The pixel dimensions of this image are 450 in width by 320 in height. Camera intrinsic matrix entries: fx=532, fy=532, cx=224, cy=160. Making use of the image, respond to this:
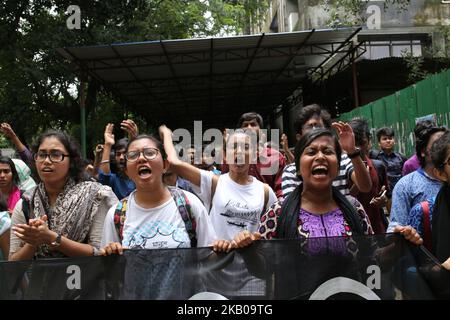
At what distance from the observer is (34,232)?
2789mm

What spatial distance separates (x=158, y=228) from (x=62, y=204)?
→ 0.64 m

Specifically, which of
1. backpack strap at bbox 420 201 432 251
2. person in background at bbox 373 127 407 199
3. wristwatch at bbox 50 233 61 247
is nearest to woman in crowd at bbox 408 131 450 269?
backpack strap at bbox 420 201 432 251

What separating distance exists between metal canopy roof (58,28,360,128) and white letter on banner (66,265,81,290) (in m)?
10.8

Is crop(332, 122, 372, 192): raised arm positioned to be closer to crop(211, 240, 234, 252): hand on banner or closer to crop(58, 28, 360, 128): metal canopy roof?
crop(211, 240, 234, 252): hand on banner

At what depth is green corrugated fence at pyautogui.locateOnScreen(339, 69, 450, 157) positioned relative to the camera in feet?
28.5

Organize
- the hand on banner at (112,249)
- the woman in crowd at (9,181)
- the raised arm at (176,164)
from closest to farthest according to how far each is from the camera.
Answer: the hand on banner at (112,249), the raised arm at (176,164), the woman in crowd at (9,181)

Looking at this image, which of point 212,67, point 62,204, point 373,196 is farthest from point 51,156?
point 212,67

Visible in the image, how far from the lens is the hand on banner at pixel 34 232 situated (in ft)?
9.11

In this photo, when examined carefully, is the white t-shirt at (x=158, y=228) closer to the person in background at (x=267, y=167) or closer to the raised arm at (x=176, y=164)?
the raised arm at (x=176, y=164)

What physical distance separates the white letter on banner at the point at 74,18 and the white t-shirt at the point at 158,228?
14.0 meters

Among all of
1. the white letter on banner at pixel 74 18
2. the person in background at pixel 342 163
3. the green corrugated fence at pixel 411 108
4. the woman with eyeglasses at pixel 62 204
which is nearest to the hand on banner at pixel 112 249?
the woman with eyeglasses at pixel 62 204

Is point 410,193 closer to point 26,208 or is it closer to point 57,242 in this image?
point 57,242

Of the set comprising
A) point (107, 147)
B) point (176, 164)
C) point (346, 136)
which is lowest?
point (176, 164)
